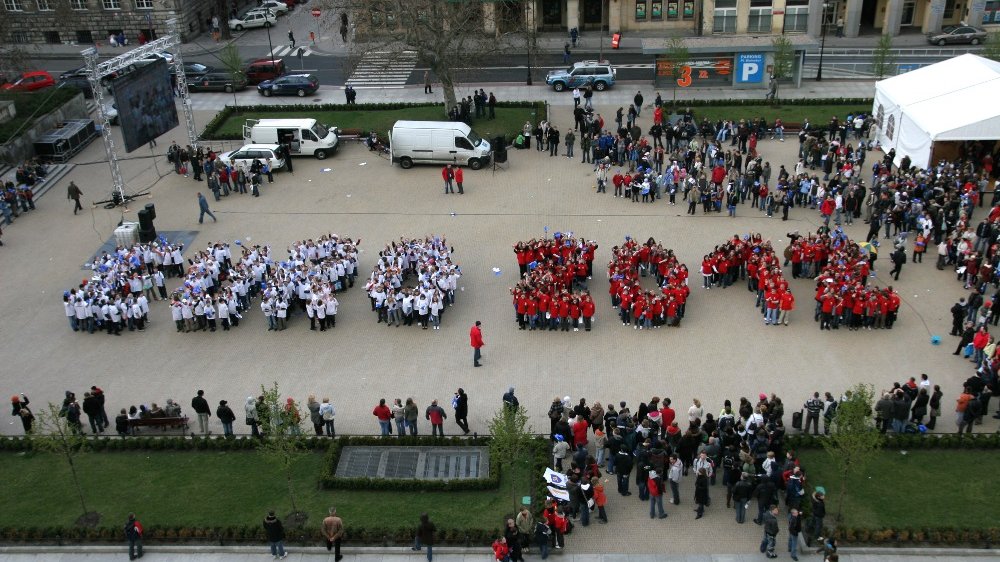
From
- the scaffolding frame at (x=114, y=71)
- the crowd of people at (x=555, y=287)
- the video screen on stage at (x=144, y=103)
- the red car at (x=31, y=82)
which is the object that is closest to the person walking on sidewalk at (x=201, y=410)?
the crowd of people at (x=555, y=287)

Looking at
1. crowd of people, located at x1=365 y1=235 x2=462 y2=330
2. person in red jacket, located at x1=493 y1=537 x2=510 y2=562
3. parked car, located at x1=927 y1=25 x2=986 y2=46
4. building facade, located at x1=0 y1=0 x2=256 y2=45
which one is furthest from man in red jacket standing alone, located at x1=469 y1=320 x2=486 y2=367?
building facade, located at x1=0 y1=0 x2=256 y2=45

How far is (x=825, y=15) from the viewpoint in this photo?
4969cm

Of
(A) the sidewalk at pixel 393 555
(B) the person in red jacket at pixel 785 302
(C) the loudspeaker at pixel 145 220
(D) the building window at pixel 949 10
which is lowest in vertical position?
(A) the sidewalk at pixel 393 555

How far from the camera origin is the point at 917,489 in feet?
65.0

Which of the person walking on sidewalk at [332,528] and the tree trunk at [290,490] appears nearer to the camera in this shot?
the person walking on sidewalk at [332,528]

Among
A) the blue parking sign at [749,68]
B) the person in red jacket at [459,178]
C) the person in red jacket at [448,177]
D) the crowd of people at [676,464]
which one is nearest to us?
the crowd of people at [676,464]

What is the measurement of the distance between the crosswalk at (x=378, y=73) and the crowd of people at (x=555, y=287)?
74.8ft

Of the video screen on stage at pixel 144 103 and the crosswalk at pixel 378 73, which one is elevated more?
the video screen on stage at pixel 144 103

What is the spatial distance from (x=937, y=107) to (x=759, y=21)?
63.3 ft

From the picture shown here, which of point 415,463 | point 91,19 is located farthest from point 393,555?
point 91,19

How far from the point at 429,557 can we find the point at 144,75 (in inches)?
966

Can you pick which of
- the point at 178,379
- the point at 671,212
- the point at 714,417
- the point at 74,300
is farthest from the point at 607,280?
the point at 74,300

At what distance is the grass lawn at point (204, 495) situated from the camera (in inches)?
777

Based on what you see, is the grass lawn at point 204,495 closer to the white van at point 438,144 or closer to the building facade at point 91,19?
the white van at point 438,144
